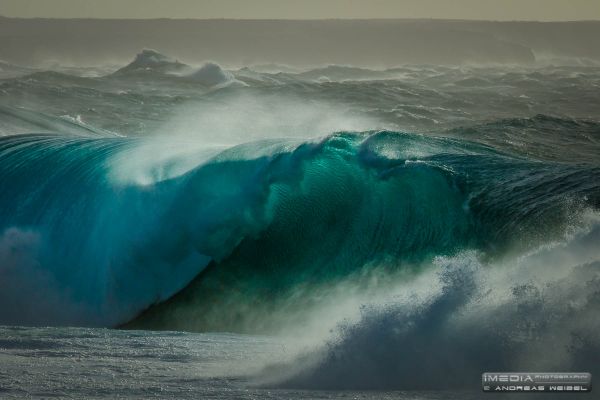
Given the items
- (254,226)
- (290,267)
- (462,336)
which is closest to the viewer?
(462,336)

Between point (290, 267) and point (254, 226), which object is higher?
point (254, 226)

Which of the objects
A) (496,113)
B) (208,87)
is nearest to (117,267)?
(496,113)

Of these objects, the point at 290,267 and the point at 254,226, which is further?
the point at 254,226

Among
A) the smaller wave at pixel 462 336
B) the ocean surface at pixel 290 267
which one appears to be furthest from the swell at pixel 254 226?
the smaller wave at pixel 462 336

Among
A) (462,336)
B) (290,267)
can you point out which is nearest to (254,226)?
(290,267)

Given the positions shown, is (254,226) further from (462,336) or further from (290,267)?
(462,336)

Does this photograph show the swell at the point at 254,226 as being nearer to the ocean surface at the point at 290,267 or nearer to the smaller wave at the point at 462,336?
the ocean surface at the point at 290,267

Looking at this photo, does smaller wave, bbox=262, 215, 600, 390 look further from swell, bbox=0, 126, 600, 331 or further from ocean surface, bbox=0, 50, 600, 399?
swell, bbox=0, 126, 600, 331
